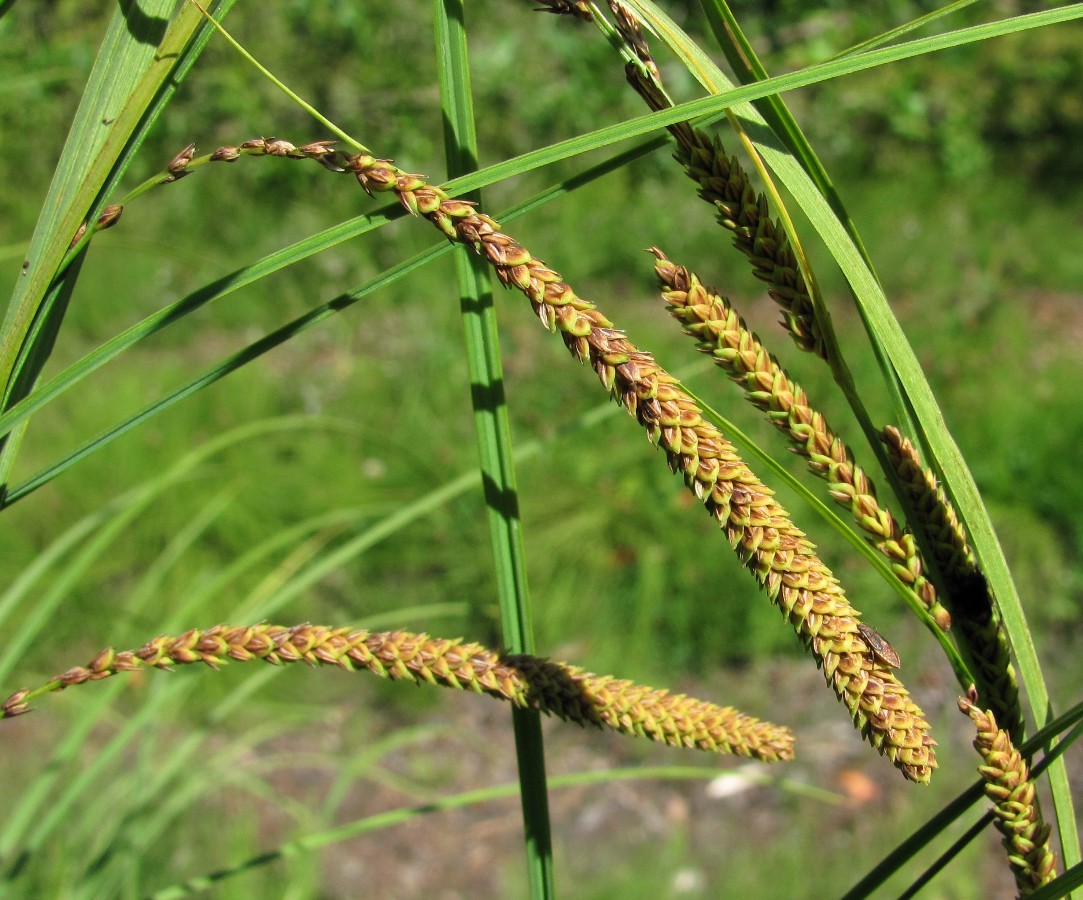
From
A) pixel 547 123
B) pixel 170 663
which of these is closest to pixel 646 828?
pixel 170 663

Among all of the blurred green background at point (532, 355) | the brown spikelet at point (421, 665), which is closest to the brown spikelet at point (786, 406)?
the brown spikelet at point (421, 665)

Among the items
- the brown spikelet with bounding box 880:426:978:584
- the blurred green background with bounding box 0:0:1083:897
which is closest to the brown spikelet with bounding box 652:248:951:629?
the brown spikelet with bounding box 880:426:978:584

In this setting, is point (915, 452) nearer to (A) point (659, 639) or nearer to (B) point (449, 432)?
(A) point (659, 639)

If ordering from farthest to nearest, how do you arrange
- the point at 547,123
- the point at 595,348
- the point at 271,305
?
the point at 547,123, the point at 271,305, the point at 595,348

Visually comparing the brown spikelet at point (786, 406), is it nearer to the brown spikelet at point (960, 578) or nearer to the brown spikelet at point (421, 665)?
the brown spikelet at point (960, 578)

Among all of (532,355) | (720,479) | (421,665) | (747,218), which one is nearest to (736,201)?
(747,218)

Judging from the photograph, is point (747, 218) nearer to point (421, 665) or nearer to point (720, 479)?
point (720, 479)
